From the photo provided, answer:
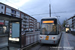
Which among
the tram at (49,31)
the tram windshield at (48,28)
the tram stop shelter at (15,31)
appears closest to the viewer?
the tram stop shelter at (15,31)

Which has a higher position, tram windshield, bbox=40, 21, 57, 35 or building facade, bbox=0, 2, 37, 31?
building facade, bbox=0, 2, 37, 31

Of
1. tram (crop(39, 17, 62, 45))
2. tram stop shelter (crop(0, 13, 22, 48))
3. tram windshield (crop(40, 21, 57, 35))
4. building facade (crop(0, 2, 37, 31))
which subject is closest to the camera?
tram stop shelter (crop(0, 13, 22, 48))

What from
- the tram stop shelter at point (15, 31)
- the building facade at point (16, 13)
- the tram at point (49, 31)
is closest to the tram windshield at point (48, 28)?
the tram at point (49, 31)

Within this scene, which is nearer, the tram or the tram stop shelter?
the tram stop shelter

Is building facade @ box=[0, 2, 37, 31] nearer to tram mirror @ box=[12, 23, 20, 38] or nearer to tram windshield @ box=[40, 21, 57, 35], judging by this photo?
tram windshield @ box=[40, 21, 57, 35]

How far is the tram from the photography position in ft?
26.8

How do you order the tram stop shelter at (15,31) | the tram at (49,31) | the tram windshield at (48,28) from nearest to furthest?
the tram stop shelter at (15,31), the tram at (49,31), the tram windshield at (48,28)

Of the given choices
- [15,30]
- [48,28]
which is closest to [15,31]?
[15,30]

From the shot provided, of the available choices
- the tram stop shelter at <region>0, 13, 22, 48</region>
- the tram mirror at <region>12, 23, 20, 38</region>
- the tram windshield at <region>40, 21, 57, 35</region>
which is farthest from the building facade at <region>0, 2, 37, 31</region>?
the tram mirror at <region>12, 23, 20, 38</region>

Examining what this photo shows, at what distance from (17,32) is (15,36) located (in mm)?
351

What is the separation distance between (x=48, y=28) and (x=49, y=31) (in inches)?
14.5

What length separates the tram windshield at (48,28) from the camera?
8366 mm

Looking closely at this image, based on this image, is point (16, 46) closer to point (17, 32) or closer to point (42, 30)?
point (17, 32)

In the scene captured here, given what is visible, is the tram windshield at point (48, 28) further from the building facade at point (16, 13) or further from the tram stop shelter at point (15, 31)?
the building facade at point (16, 13)
